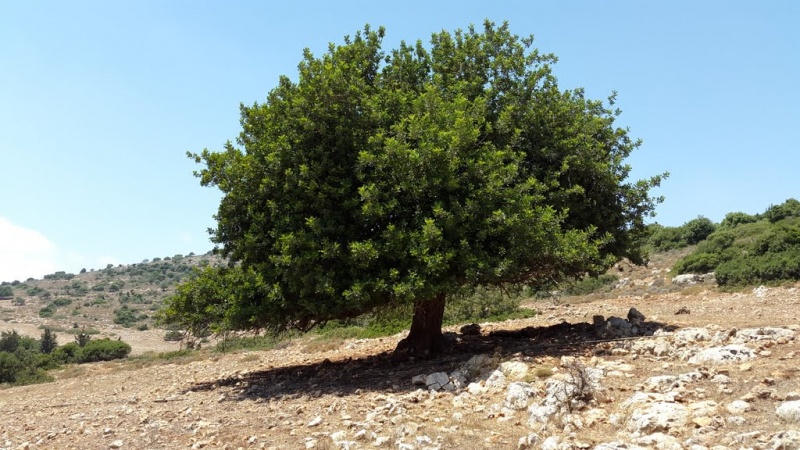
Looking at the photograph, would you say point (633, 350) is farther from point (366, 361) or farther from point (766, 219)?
point (766, 219)

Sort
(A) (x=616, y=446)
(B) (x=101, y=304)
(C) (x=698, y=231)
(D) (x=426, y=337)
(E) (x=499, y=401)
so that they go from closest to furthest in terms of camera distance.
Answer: (A) (x=616, y=446), (E) (x=499, y=401), (D) (x=426, y=337), (C) (x=698, y=231), (B) (x=101, y=304)

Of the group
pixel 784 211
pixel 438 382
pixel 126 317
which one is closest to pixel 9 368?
pixel 438 382

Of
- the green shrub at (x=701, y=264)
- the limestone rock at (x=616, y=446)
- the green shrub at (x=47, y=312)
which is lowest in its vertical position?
the limestone rock at (x=616, y=446)

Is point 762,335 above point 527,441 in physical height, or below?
above

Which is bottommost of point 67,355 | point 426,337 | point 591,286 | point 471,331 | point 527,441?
point 527,441

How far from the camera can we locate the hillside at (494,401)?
795 cm

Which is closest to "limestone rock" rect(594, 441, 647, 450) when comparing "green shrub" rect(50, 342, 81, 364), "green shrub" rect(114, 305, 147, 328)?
"green shrub" rect(50, 342, 81, 364)

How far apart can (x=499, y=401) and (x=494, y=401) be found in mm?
91

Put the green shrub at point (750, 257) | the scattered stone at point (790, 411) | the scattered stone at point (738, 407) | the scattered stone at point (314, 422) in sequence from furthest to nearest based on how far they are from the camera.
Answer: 1. the green shrub at point (750, 257)
2. the scattered stone at point (314, 422)
3. the scattered stone at point (738, 407)
4. the scattered stone at point (790, 411)

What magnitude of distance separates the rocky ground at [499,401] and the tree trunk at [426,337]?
1.91ft

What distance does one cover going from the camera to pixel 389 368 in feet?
50.5

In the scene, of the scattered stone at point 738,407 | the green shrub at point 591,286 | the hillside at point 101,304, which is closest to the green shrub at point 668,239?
the green shrub at point 591,286

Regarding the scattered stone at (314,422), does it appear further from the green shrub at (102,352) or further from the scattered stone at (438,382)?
the green shrub at (102,352)

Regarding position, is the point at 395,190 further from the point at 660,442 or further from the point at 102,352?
the point at 102,352
